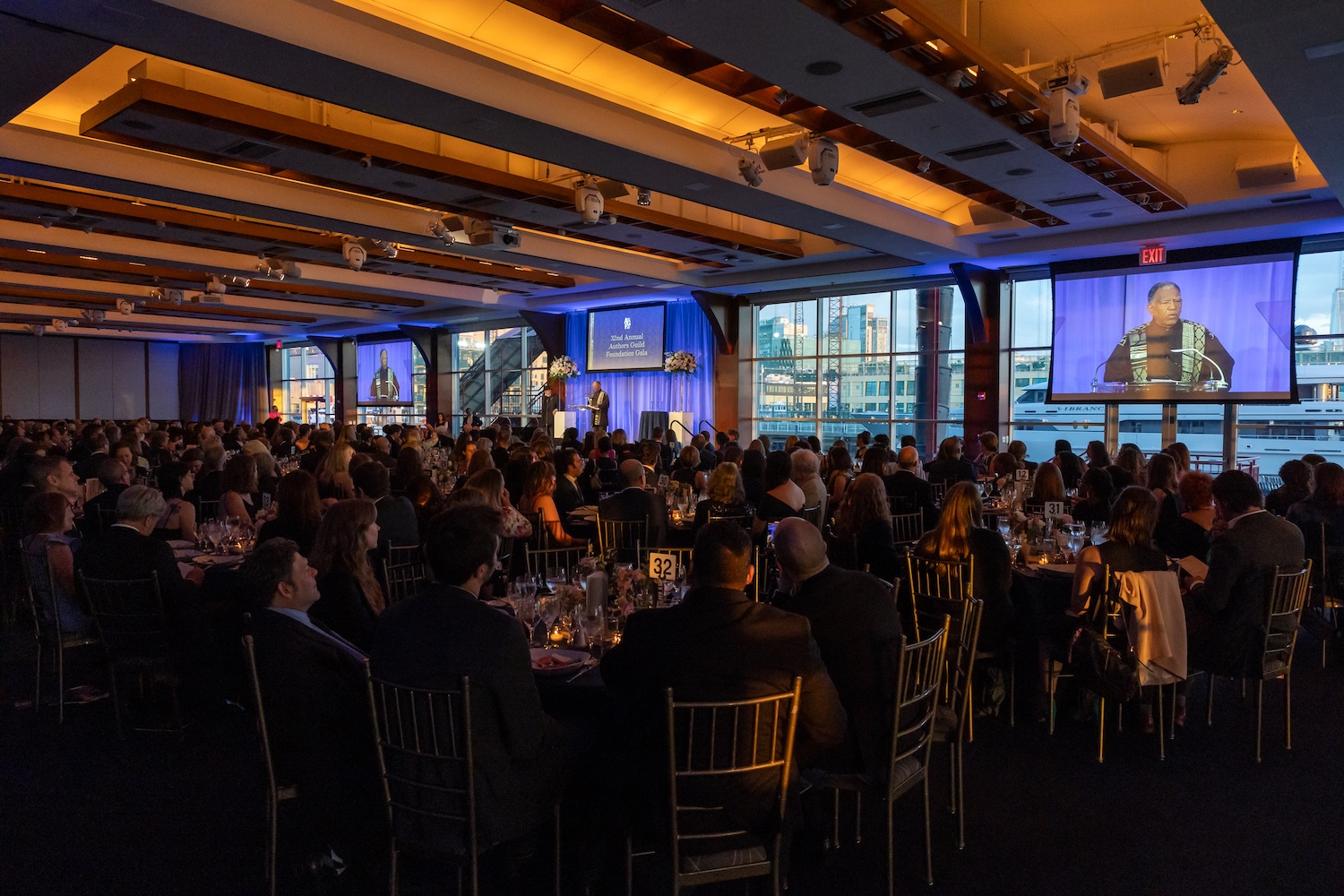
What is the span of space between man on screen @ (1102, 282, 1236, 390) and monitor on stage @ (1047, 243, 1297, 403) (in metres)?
A: 0.01

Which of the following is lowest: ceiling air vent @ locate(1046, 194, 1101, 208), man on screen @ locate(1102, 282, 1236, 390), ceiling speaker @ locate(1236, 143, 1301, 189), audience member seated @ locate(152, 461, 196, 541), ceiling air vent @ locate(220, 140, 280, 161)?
audience member seated @ locate(152, 461, 196, 541)

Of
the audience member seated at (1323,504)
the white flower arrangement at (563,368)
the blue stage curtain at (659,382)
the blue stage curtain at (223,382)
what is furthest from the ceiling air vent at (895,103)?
the blue stage curtain at (223,382)

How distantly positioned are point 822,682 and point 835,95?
461 cm

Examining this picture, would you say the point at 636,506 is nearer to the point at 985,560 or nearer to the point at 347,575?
the point at 985,560

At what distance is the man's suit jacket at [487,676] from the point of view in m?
2.48

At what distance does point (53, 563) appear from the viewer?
4.84 meters

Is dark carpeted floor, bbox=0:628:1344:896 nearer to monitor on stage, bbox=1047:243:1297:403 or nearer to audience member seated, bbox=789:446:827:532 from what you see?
audience member seated, bbox=789:446:827:532

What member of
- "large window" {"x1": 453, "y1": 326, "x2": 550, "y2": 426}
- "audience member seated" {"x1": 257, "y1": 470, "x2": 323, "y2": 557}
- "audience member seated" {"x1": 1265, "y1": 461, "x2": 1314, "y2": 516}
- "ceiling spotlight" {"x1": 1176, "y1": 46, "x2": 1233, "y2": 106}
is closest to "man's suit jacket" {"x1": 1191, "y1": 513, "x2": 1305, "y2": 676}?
"audience member seated" {"x1": 1265, "y1": 461, "x2": 1314, "y2": 516}

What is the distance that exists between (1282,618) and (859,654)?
2758 mm

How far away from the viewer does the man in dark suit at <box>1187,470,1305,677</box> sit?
443 centimetres

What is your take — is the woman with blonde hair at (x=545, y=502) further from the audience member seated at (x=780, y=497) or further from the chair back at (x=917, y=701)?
the chair back at (x=917, y=701)

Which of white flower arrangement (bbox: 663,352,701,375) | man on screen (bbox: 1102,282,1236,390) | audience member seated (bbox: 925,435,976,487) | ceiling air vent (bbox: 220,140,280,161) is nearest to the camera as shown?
ceiling air vent (bbox: 220,140,280,161)

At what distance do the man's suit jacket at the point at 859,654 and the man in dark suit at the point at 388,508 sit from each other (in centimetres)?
337

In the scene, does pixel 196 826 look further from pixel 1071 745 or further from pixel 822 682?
pixel 1071 745
